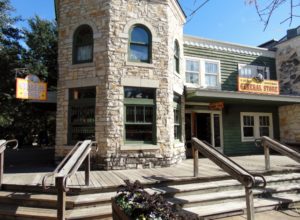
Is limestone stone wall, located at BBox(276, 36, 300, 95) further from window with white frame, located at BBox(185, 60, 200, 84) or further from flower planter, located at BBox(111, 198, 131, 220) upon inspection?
→ flower planter, located at BBox(111, 198, 131, 220)

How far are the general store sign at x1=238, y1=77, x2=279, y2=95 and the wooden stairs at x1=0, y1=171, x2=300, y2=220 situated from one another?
19.8 feet

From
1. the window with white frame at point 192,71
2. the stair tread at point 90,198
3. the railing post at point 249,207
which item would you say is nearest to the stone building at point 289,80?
the window with white frame at point 192,71

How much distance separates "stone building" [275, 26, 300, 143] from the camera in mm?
12914

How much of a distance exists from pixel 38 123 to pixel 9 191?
16859 mm

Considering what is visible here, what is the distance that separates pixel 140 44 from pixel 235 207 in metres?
5.82

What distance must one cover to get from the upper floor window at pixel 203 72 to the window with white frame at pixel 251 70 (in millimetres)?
1560

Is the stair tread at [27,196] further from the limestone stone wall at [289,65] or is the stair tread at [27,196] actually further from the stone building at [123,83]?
the limestone stone wall at [289,65]

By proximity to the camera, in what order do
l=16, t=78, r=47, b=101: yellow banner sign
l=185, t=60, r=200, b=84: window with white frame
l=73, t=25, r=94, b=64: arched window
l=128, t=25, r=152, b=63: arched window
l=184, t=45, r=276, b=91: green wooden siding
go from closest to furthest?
l=16, t=78, r=47, b=101: yellow banner sign < l=128, t=25, r=152, b=63: arched window < l=73, t=25, r=94, b=64: arched window < l=185, t=60, r=200, b=84: window with white frame < l=184, t=45, r=276, b=91: green wooden siding

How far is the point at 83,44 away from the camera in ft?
29.1

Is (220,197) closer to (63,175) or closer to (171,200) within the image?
(171,200)

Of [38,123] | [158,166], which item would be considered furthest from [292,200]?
[38,123]

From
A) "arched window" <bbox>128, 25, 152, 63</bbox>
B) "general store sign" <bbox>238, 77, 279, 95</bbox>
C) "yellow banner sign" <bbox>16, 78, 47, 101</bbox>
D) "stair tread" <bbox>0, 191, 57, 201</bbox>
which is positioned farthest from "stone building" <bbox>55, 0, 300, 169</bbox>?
"stair tread" <bbox>0, 191, 57, 201</bbox>

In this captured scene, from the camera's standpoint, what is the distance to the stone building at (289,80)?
1291 cm

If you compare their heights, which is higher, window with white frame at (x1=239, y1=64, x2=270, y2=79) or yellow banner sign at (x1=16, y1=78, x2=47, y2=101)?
window with white frame at (x1=239, y1=64, x2=270, y2=79)
